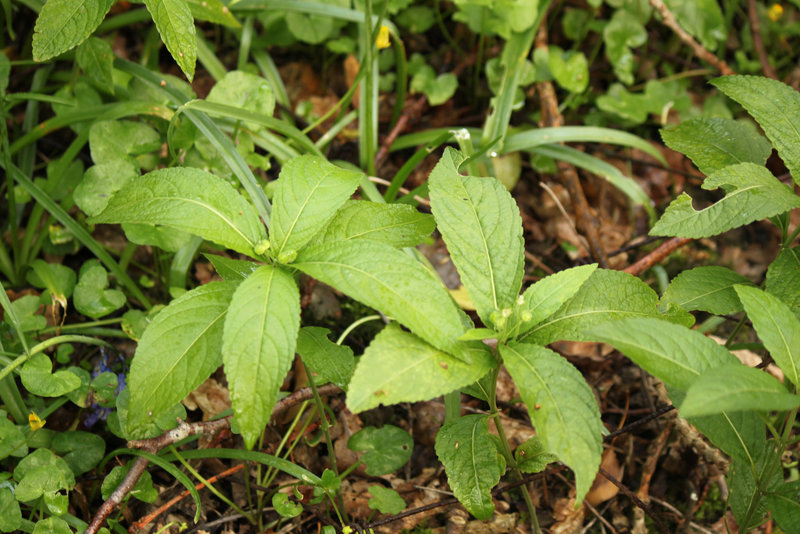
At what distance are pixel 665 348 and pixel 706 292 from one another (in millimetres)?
542

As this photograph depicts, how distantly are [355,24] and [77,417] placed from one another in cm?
227

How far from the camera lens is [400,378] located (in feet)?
4.45

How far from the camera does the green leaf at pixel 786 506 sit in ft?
5.21

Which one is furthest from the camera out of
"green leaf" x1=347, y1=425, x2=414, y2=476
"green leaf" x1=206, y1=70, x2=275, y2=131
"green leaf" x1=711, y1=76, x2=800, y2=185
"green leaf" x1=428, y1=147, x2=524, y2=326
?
"green leaf" x1=206, y1=70, x2=275, y2=131

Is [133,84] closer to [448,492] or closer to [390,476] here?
[390,476]

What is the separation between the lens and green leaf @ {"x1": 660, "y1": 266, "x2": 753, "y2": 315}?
5.84 ft

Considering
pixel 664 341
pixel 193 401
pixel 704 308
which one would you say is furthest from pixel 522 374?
pixel 193 401

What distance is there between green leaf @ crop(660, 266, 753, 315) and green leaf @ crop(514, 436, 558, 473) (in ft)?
1.85

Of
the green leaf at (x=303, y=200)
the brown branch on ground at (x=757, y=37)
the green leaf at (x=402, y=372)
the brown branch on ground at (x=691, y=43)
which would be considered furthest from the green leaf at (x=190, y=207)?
the brown branch on ground at (x=757, y=37)

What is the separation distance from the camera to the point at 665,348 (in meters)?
1.39

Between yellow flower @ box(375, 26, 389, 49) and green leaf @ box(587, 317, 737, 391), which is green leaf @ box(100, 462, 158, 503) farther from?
yellow flower @ box(375, 26, 389, 49)

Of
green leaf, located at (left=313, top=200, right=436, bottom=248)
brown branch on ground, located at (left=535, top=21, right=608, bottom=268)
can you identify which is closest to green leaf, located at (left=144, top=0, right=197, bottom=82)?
green leaf, located at (left=313, top=200, right=436, bottom=248)

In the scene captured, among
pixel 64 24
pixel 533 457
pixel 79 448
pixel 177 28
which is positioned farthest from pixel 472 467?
pixel 64 24

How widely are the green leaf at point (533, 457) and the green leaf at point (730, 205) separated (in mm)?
719
